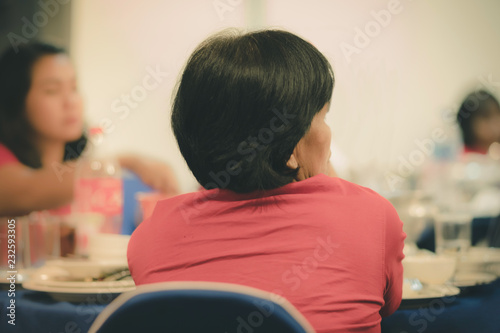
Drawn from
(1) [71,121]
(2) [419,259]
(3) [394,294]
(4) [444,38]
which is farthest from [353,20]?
(3) [394,294]

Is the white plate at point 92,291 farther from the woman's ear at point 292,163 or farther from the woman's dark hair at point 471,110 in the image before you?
the woman's dark hair at point 471,110

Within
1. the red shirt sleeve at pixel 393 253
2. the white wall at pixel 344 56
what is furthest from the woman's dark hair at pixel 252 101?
the white wall at pixel 344 56

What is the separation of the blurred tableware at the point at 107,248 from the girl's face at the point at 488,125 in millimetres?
3293

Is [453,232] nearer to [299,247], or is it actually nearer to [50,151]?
[299,247]

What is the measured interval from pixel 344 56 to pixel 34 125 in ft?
7.38

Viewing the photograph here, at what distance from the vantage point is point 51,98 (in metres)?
2.62

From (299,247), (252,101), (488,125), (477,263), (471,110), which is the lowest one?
(488,125)

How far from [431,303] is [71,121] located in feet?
7.56

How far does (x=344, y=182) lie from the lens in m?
0.71

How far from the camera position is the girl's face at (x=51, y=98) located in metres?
2.58

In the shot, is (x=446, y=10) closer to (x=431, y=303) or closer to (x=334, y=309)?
(x=431, y=303)

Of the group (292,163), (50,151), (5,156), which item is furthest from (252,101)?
(50,151)

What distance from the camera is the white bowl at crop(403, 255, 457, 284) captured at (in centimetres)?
97

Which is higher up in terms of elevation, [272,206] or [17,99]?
[272,206]
